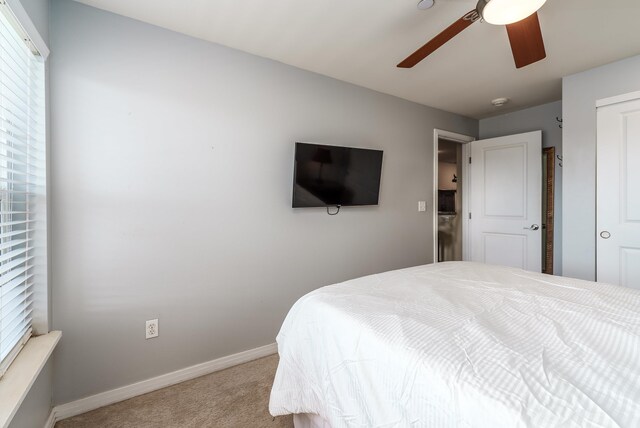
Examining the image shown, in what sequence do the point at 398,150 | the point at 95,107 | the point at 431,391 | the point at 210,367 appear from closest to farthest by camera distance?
the point at 431,391, the point at 95,107, the point at 210,367, the point at 398,150

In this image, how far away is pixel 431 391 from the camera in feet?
2.50

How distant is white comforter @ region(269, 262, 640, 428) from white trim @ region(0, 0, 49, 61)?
5.67ft

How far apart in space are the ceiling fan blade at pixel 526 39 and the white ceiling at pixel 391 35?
31cm

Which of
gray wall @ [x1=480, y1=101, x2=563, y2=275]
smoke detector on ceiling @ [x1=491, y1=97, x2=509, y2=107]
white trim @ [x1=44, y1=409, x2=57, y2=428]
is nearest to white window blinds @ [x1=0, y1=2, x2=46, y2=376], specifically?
white trim @ [x1=44, y1=409, x2=57, y2=428]

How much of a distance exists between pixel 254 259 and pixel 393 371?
158 cm

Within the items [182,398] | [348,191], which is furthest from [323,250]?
[182,398]

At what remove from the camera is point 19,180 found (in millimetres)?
1409

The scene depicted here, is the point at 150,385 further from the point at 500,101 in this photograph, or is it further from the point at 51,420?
the point at 500,101

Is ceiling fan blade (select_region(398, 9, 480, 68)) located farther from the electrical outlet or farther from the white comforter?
the electrical outlet

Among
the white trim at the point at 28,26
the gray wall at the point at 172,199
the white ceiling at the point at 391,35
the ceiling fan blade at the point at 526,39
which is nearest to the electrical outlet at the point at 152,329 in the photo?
the gray wall at the point at 172,199

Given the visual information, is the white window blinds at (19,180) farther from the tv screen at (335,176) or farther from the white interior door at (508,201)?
the white interior door at (508,201)

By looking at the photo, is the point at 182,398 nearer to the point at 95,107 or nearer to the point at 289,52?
the point at 95,107

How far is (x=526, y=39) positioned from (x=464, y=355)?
1629mm

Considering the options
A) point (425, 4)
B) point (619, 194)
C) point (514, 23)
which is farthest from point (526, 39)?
point (619, 194)
